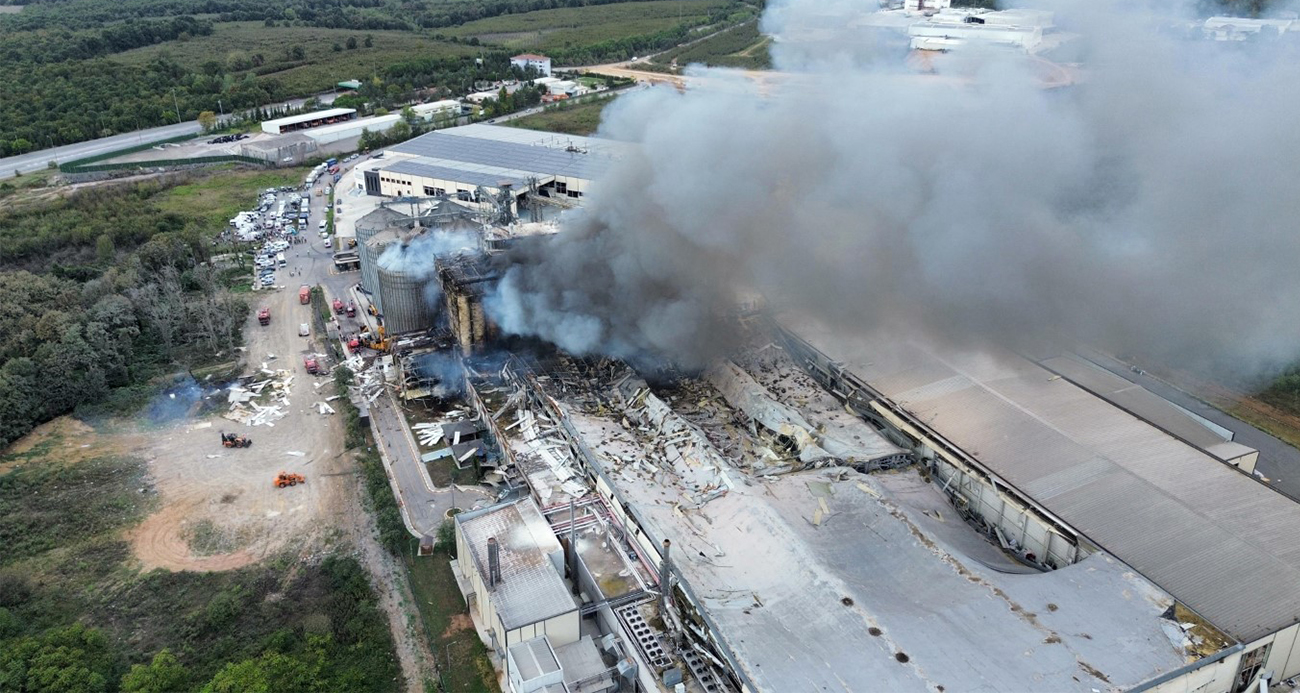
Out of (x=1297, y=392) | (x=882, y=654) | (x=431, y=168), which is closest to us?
(x=882, y=654)

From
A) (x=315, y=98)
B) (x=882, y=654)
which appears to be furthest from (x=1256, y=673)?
(x=315, y=98)

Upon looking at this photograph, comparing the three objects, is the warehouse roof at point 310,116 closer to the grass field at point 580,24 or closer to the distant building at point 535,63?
the distant building at point 535,63

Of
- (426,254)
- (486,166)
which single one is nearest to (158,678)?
(426,254)

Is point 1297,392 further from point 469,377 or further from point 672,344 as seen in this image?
point 469,377

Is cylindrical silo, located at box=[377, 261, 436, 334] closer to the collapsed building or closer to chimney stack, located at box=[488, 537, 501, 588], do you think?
the collapsed building

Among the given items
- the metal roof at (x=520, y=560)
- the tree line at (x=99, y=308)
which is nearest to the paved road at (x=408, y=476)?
the metal roof at (x=520, y=560)

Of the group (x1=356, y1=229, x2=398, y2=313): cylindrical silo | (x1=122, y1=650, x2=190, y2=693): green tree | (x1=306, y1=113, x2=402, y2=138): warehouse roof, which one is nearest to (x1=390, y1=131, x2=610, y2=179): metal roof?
(x1=306, y1=113, x2=402, y2=138): warehouse roof

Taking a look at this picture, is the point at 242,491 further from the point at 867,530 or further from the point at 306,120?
the point at 306,120
